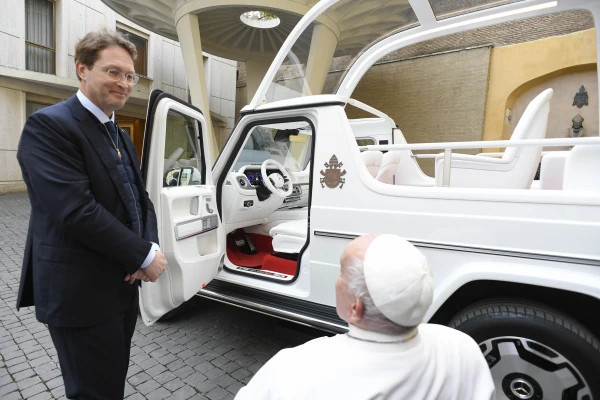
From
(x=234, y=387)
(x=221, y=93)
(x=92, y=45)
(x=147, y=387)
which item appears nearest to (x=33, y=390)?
(x=147, y=387)

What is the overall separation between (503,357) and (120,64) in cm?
228

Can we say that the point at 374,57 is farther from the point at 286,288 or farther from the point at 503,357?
the point at 503,357

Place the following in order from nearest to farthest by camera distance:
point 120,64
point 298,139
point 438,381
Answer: point 438,381
point 120,64
point 298,139

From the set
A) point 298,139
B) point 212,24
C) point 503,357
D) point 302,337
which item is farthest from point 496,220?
point 212,24

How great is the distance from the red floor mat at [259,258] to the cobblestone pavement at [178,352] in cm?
49

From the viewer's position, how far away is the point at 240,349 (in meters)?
2.82

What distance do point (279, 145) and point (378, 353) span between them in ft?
11.3

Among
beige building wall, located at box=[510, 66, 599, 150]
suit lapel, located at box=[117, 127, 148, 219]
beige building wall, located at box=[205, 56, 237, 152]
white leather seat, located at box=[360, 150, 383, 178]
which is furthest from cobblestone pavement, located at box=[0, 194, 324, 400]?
beige building wall, located at box=[205, 56, 237, 152]

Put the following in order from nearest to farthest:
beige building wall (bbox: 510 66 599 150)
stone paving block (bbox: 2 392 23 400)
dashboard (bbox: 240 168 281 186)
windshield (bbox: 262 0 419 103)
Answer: stone paving block (bbox: 2 392 23 400) < windshield (bbox: 262 0 419 103) < dashboard (bbox: 240 168 281 186) < beige building wall (bbox: 510 66 599 150)

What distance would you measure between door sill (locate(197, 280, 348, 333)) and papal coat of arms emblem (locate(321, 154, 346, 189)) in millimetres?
856

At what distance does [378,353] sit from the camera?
31.1 inches

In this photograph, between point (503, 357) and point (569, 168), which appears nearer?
point (503, 357)

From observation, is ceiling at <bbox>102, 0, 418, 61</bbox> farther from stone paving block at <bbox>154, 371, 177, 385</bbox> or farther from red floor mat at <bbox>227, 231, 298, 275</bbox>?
stone paving block at <bbox>154, 371, 177, 385</bbox>

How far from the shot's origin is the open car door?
2260 millimetres
